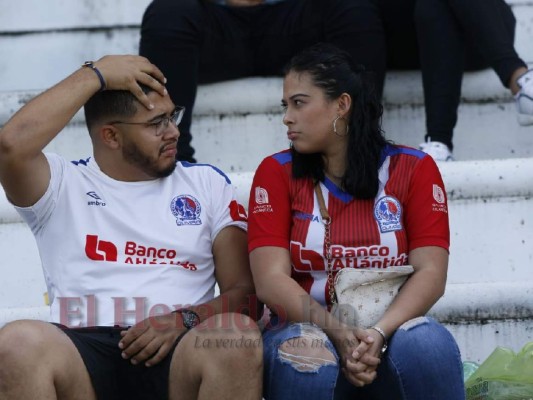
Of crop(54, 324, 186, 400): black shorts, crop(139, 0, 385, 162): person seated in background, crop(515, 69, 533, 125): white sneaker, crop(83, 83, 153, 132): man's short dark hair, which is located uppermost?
crop(139, 0, 385, 162): person seated in background

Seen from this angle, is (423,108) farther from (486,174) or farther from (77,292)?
(77,292)

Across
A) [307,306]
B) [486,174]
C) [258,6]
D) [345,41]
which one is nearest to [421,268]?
[307,306]

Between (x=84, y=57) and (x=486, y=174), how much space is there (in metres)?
1.82

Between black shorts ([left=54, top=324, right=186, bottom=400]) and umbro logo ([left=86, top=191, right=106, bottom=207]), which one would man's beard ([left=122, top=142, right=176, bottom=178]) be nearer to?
umbro logo ([left=86, top=191, right=106, bottom=207])

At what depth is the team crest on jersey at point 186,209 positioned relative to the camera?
9.96ft

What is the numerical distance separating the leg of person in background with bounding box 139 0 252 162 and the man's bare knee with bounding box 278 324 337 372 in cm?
119

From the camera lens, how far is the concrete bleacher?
3.47 m

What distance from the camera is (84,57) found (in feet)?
Answer: 15.2

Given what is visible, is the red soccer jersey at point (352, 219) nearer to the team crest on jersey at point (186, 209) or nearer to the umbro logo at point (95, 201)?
the team crest on jersey at point (186, 209)

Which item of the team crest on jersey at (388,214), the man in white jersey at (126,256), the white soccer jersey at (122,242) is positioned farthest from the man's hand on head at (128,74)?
the team crest on jersey at (388,214)

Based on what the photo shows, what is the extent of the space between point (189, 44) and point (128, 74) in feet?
3.10

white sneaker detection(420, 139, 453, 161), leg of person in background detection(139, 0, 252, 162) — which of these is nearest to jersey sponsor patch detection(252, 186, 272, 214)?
leg of person in background detection(139, 0, 252, 162)

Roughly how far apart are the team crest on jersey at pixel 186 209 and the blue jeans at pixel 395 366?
0.44 m

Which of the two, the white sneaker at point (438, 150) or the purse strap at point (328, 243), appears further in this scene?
the white sneaker at point (438, 150)
